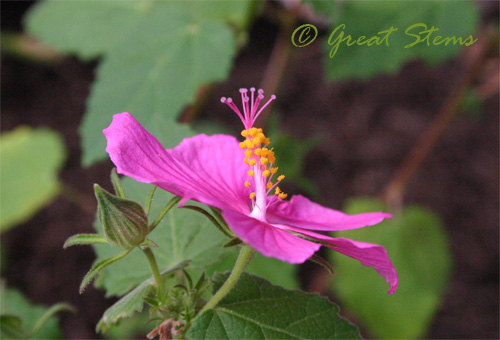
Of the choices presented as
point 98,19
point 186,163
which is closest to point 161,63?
point 98,19

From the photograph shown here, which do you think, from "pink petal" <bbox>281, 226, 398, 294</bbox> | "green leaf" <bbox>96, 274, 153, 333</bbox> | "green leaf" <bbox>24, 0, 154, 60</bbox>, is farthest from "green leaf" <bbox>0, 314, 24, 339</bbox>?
"green leaf" <bbox>24, 0, 154, 60</bbox>

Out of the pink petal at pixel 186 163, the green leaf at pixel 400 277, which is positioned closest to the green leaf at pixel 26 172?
the green leaf at pixel 400 277

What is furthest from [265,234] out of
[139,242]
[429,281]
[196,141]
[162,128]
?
[429,281]

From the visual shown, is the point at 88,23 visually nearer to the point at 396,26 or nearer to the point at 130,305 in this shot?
the point at 396,26

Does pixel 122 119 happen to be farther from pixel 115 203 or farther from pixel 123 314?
pixel 123 314

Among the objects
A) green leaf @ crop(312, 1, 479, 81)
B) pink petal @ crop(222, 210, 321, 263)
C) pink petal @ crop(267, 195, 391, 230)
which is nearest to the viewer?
pink petal @ crop(222, 210, 321, 263)

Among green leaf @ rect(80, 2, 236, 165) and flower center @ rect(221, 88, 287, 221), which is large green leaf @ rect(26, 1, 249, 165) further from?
flower center @ rect(221, 88, 287, 221)

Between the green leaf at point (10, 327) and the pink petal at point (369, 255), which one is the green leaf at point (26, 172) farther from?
the pink petal at point (369, 255)
